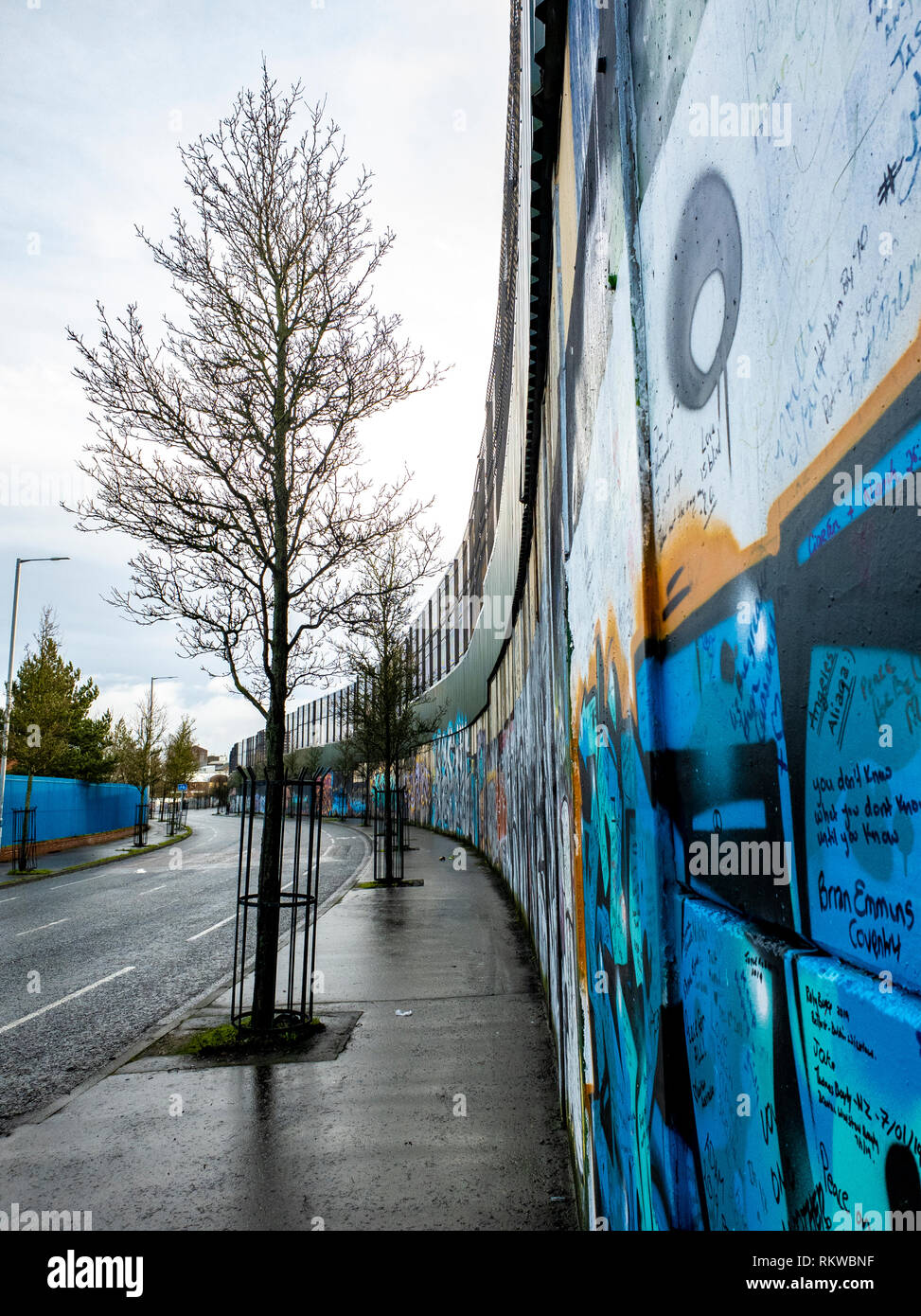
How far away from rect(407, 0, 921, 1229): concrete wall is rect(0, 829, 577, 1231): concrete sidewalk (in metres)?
1.58

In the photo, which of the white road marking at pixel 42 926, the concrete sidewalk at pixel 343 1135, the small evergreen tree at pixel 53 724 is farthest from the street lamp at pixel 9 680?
the concrete sidewalk at pixel 343 1135

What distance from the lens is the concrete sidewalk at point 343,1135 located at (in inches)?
151

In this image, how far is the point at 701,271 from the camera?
1.53 metres

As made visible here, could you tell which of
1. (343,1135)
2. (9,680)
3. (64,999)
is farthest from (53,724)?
(343,1135)

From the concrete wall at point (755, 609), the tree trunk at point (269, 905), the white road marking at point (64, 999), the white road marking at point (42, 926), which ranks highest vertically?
the concrete wall at point (755, 609)

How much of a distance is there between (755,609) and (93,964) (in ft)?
36.1

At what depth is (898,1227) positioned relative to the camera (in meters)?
0.84

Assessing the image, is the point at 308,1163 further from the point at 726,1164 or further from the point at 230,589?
the point at 230,589

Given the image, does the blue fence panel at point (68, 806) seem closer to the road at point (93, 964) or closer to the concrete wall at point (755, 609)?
the road at point (93, 964)

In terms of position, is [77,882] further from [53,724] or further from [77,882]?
[53,724]

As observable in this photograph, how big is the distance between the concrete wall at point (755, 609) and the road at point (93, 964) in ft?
16.6

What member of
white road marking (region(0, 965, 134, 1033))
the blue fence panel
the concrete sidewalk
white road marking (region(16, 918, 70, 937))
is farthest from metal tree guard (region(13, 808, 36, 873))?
the concrete sidewalk

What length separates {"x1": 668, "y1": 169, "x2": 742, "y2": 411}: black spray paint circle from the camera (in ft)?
4.48
